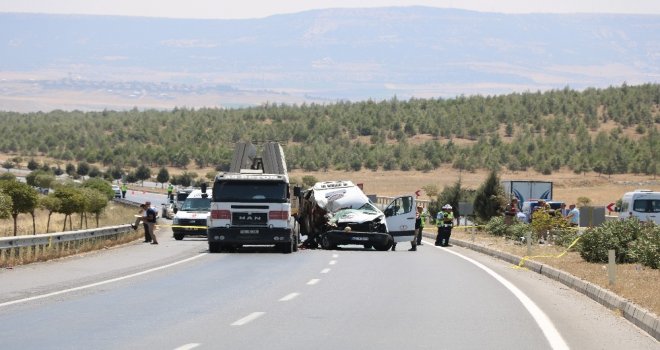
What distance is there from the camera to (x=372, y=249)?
44594 mm

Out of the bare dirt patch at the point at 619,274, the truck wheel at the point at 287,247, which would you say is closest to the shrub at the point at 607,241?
the bare dirt patch at the point at 619,274

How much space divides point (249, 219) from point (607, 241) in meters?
11.5

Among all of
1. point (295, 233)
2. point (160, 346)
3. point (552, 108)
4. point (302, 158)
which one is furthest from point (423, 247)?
point (552, 108)

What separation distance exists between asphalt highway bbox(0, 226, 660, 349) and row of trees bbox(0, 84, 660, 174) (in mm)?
105345

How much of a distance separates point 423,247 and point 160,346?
108 ft

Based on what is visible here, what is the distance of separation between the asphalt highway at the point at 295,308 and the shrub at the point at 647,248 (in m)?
2.15

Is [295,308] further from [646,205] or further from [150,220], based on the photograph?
[646,205]

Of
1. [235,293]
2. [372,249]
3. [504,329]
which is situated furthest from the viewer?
[372,249]

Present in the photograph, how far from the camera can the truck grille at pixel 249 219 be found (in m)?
38.3

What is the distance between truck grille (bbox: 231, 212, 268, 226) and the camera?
126 feet

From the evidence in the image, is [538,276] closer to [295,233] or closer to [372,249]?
[295,233]

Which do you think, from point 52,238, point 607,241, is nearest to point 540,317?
point 607,241

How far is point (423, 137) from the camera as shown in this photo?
166875 mm

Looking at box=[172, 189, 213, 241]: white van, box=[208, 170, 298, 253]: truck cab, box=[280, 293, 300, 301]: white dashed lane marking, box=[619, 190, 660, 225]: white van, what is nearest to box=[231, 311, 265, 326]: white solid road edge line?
box=[280, 293, 300, 301]: white dashed lane marking
